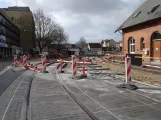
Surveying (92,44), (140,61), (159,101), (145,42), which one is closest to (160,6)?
(145,42)

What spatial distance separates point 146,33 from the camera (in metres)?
31.2

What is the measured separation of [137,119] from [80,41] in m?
192

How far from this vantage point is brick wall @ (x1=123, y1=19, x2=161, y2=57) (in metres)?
29.1

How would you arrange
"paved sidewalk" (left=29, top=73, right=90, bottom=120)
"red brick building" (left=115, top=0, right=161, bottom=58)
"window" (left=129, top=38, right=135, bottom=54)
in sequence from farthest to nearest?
"window" (left=129, top=38, right=135, bottom=54), "red brick building" (left=115, top=0, right=161, bottom=58), "paved sidewalk" (left=29, top=73, right=90, bottom=120)

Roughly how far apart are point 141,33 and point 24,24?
72.5 meters

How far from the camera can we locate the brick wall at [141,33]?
95.5ft

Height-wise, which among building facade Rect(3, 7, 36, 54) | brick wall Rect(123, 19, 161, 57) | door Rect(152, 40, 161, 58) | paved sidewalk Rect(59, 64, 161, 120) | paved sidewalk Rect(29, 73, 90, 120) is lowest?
paved sidewalk Rect(59, 64, 161, 120)

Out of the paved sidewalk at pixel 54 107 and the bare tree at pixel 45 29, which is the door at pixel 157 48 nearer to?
the paved sidewalk at pixel 54 107

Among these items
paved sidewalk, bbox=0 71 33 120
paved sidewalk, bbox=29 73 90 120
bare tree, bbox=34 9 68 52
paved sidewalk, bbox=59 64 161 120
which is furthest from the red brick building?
bare tree, bbox=34 9 68 52

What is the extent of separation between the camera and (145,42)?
31.8 metres

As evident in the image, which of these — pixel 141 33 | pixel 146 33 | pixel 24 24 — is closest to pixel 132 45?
pixel 141 33

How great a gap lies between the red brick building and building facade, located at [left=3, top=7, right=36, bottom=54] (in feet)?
196

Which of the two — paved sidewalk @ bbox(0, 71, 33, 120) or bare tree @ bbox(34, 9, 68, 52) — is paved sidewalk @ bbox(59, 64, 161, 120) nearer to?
paved sidewalk @ bbox(0, 71, 33, 120)

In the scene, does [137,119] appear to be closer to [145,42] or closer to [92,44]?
[145,42]
